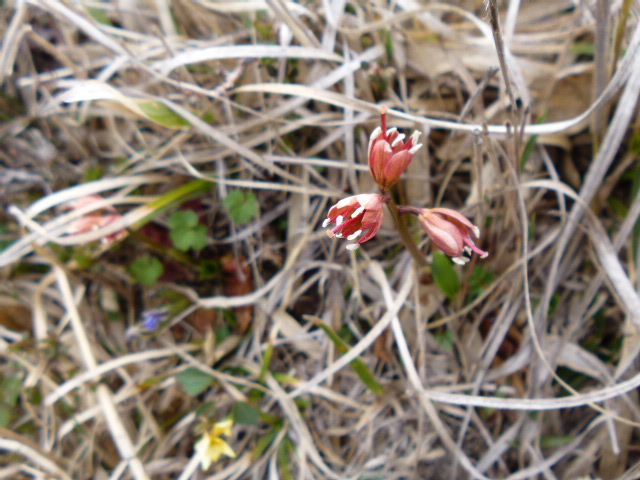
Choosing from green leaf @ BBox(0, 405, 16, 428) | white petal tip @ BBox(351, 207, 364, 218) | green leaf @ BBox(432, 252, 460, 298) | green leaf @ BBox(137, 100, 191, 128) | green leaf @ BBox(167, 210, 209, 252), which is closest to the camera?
white petal tip @ BBox(351, 207, 364, 218)

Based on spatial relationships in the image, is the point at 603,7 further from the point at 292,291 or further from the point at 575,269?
the point at 292,291

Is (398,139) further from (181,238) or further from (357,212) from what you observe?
(181,238)

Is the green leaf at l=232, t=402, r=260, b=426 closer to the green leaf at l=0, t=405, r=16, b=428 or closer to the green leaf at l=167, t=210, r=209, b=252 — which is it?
the green leaf at l=167, t=210, r=209, b=252

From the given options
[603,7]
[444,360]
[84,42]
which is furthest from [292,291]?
[84,42]

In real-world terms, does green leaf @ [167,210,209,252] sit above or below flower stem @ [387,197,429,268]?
below

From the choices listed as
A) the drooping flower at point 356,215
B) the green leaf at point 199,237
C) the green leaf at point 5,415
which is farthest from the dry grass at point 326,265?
the drooping flower at point 356,215

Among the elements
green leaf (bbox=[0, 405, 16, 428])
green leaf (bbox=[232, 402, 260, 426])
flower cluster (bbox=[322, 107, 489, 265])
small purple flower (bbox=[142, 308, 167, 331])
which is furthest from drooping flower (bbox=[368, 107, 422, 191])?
green leaf (bbox=[0, 405, 16, 428])

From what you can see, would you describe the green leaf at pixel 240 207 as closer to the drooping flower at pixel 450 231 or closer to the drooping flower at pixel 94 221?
the drooping flower at pixel 94 221
